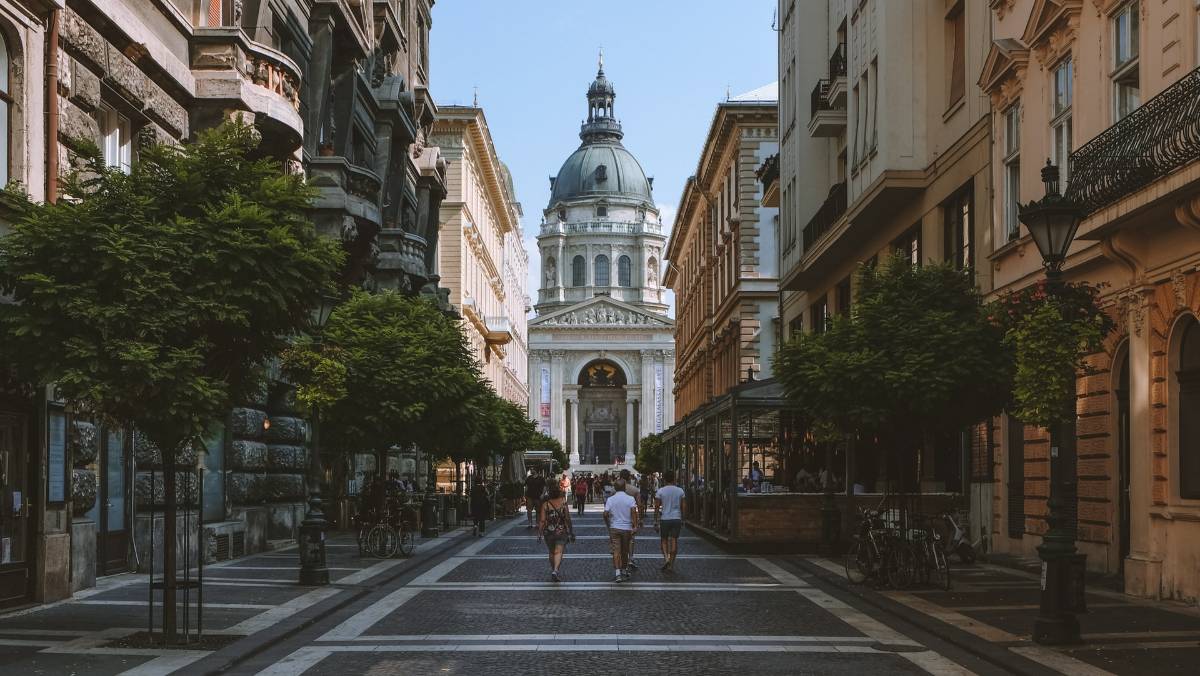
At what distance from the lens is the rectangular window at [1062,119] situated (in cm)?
2053

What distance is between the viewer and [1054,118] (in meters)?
21.0

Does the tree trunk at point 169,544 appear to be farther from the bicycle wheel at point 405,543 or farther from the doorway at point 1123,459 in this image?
the bicycle wheel at point 405,543

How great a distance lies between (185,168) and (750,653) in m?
6.46

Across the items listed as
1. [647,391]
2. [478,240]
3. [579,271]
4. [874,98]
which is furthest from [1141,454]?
[579,271]

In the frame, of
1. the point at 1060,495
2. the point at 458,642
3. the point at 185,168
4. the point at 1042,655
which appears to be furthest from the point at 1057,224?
the point at 185,168

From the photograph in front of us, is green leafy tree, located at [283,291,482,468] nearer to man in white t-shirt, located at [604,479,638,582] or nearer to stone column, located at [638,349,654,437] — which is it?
man in white t-shirt, located at [604,479,638,582]

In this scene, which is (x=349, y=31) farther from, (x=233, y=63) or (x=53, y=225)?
(x=53, y=225)

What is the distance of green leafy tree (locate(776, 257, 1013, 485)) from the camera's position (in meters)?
20.0

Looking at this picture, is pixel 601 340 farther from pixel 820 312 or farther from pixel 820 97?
pixel 820 97

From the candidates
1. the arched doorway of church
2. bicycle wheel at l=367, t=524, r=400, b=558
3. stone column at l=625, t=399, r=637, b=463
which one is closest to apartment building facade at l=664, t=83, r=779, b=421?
bicycle wheel at l=367, t=524, r=400, b=558

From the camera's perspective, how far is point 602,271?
166m

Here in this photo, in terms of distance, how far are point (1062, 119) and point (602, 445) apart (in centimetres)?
13161

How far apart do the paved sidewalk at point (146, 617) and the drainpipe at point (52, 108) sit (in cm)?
449

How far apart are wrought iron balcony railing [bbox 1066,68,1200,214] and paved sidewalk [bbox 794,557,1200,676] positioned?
154 inches
